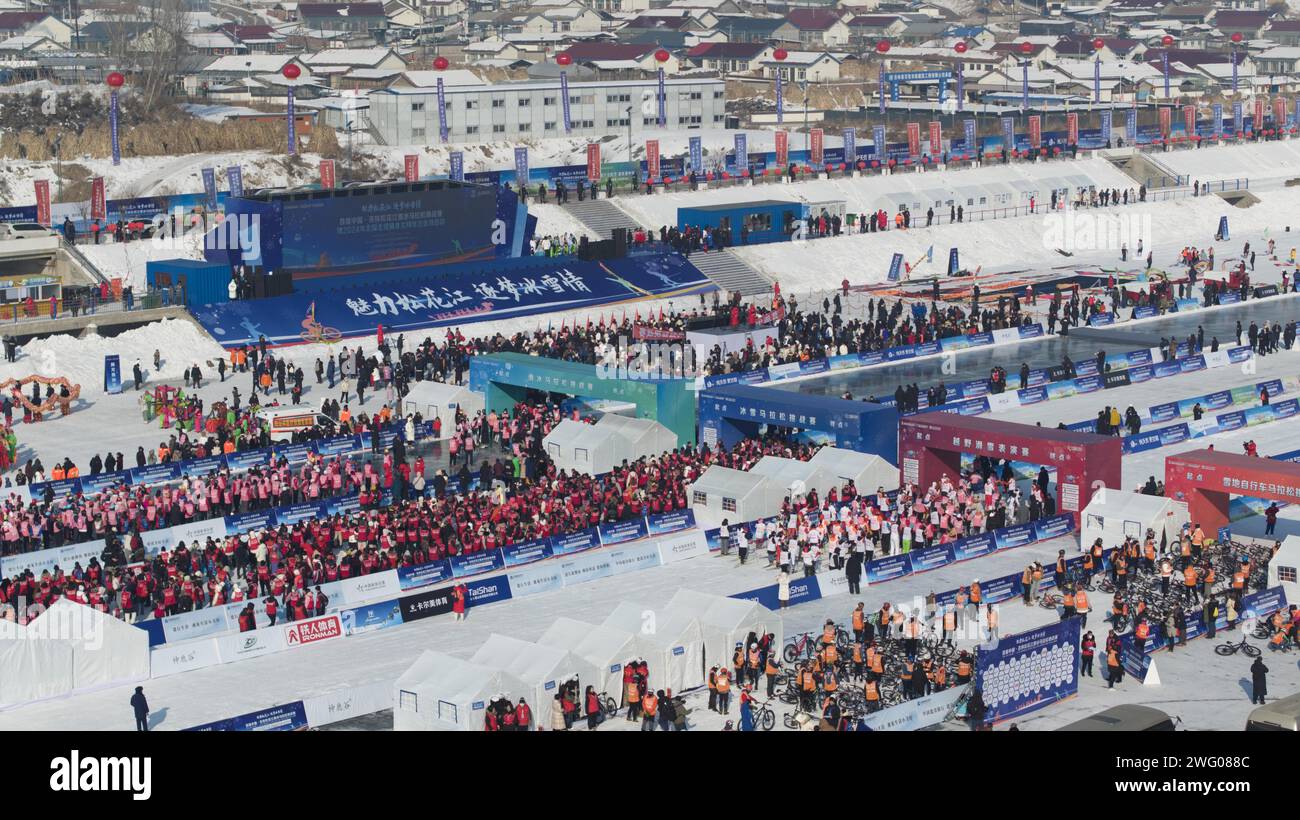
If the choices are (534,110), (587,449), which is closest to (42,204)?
(587,449)

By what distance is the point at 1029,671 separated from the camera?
87.7ft

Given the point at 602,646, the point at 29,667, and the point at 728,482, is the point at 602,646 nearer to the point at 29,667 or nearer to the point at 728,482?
the point at 29,667

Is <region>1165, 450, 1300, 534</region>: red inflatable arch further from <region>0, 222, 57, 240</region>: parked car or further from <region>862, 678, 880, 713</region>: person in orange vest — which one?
<region>0, 222, 57, 240</region>: parked car

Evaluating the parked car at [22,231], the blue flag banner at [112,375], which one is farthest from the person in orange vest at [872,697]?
the parked car at [22,231]

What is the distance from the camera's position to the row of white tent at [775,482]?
3744 cm

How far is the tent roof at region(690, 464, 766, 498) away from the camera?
37.4 m

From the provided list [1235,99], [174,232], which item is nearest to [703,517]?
Result: [174,232]

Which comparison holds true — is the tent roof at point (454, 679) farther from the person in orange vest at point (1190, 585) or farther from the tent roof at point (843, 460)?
the tent roof at point (843, 460)

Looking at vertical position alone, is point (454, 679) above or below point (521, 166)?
above

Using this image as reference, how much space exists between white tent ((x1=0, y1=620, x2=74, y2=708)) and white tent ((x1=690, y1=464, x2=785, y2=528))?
13575 mm

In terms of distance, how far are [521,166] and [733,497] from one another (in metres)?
42.0

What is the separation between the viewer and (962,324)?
59.0 m
